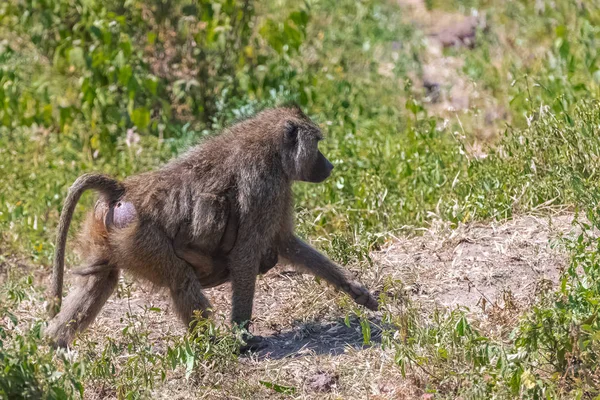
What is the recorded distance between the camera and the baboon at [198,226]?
487 cm

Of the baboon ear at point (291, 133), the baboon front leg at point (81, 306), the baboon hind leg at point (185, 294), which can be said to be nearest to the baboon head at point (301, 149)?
the baboon ear at point (291, 133)

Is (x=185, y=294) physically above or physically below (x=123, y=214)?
below

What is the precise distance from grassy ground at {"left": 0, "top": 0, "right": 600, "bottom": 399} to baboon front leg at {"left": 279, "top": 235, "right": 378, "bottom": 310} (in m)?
0.08

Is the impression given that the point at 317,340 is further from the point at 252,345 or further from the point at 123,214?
the point at 123,214

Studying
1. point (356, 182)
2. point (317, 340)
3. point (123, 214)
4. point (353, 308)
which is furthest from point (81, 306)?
point (356, 182)

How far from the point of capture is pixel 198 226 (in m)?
4.98

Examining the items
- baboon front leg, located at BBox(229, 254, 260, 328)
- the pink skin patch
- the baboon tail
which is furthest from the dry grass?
the pink skin patch

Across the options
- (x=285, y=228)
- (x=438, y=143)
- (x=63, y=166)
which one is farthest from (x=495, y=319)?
(x=63, y=166)

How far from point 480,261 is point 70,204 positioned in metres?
2.28

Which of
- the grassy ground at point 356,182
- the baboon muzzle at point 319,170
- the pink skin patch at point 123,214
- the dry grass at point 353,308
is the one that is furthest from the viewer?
the baboon muzzle at point 319,170

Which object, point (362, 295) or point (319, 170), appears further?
point (319, 170)

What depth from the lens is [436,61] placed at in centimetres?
951

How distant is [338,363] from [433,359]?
0.60 meters

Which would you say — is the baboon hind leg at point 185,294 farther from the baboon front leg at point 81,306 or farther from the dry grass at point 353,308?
the baboon front leg at point 81,306
